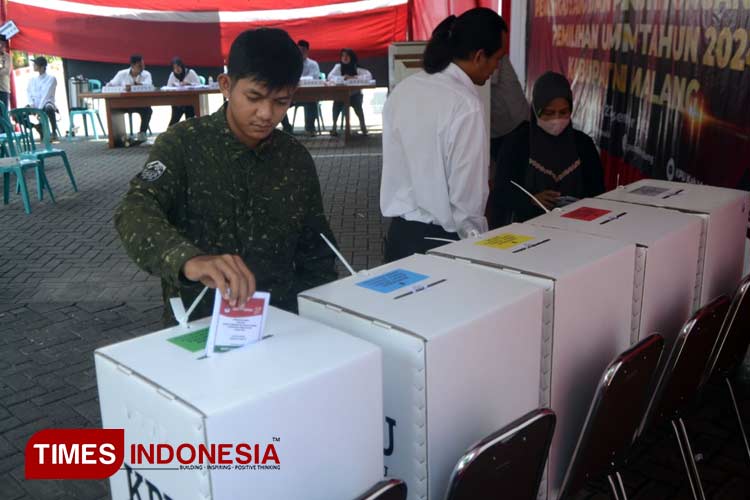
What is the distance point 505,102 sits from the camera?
4.59 metres

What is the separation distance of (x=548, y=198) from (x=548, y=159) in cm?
24

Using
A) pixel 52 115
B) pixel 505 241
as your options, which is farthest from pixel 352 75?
pixel 505 241

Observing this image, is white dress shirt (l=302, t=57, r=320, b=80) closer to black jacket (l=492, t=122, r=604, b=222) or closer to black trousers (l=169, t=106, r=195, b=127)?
black trousers (l=169, t=106, r=195, b=127)

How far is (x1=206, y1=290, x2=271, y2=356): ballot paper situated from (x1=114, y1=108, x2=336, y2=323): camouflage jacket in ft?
1.21

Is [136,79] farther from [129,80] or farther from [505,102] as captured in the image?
[505,102]

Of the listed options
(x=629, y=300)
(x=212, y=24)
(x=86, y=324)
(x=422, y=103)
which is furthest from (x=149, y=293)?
(x=212, y=24)

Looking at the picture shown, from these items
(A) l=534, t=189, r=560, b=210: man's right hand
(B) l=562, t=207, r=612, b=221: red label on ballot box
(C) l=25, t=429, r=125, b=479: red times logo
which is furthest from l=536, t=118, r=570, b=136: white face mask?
(C) l=25, t=429, r=125, b=479: red times logo

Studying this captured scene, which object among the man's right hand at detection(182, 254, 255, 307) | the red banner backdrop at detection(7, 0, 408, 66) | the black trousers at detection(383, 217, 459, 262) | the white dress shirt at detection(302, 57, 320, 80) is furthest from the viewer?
the red banner backdrop at detection(7, 0, 408, 66)

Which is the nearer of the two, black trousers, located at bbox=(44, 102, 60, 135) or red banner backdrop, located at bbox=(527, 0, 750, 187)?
red banner backdrop, located at bbox=(527, 0, 750, 187)

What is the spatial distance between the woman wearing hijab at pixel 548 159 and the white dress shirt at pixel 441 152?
56 centimetres

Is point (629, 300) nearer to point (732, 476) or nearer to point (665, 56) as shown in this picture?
point (732, 476)

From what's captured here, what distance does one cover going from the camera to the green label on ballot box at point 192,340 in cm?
120

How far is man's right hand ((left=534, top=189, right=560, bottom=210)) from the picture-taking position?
2787 millimetres

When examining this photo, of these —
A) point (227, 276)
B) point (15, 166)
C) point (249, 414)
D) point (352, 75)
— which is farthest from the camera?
point (352, 75)
